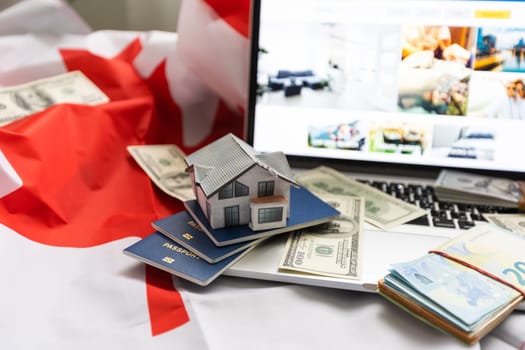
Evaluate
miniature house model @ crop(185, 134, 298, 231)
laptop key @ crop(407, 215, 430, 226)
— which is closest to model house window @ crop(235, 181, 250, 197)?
miniature house model @ crop(185, 134, 298, 231)

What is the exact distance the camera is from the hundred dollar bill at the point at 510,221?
57 cm

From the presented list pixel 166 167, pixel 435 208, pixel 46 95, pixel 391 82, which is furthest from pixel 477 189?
pixel 46 95

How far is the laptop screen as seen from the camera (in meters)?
0.62

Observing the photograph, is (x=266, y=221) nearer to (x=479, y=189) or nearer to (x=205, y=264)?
(x=205, y=264)

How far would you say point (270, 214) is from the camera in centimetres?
50

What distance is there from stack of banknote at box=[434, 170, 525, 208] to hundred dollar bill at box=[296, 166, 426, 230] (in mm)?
55

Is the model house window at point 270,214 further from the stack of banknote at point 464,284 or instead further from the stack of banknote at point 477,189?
the stack of banknote at point 477,189

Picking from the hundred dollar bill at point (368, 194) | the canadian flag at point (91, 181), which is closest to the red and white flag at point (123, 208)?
the canadian flag at point (91, 181)

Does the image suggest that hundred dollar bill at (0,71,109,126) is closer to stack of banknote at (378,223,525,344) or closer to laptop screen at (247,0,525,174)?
laptop screen at (247,0,525,174)

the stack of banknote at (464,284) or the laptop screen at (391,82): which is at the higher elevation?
the laptop screen at (391,82)

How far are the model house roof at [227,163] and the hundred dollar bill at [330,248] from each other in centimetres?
6

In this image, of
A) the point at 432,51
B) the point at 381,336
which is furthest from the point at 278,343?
the point at 432,51

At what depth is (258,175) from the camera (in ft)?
1.61

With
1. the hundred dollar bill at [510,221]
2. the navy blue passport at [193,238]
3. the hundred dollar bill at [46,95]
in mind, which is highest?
the hundred dollar bill at [46,95]
